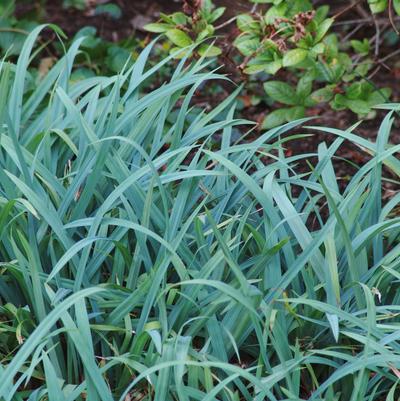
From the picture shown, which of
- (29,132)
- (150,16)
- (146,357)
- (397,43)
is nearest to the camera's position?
(146,357)

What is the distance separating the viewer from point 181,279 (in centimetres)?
213

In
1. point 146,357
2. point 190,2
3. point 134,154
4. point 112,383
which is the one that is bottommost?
point 112,383

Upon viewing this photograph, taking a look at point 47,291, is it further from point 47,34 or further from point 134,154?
point 47,34

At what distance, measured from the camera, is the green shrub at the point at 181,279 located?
77.5 inches

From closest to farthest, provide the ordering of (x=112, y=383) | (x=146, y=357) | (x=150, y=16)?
(x=146, y=357) < (x=112, y=383) < (x=150, y=16)

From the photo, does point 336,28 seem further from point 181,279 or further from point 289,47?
point 181,279

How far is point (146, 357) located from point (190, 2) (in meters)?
1.39

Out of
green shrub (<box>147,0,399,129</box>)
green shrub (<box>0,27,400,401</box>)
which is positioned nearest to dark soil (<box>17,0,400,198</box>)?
green shrub (<box>147,0,399,129</box>)

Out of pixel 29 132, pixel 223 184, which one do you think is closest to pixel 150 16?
pixel 29 132

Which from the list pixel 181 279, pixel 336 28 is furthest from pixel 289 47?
pixel 181 279

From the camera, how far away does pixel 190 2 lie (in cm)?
289

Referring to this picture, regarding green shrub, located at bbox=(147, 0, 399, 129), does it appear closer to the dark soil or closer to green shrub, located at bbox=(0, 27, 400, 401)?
the dark soil

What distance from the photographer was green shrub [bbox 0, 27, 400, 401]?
1.97 m

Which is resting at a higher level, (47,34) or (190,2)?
(190,2)
